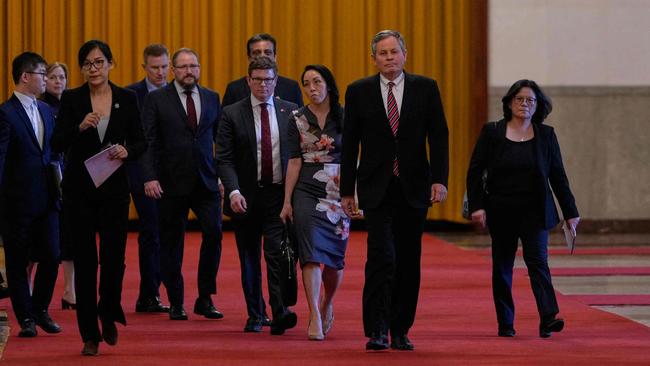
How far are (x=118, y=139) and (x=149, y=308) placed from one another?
2.12 meters

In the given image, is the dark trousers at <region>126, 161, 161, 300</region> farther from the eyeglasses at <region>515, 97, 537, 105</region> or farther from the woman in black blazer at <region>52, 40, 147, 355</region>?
the eyeglasses at <region>515, 97, 537, 105</region>

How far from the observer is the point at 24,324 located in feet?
23.0

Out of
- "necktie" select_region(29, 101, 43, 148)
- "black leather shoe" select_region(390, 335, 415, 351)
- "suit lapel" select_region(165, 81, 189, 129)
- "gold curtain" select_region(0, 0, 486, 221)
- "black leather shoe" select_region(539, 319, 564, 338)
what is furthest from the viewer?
"gold curtain" select_region(0, 0, 486, 221)

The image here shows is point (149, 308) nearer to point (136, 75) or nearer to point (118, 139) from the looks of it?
point (118, 139)

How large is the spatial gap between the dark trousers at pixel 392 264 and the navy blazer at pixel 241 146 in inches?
45.5

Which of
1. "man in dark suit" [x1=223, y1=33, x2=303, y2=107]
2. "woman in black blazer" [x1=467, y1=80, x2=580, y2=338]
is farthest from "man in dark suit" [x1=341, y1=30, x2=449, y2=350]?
"man in dark suit" [x1=223, y1=33, x2=303, y2=107]

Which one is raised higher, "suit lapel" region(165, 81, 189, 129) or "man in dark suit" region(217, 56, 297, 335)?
"suit lapel" region(165, 81, 189, 129)

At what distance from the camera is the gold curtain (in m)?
14.2

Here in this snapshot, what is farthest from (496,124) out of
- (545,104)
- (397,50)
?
(397,50)

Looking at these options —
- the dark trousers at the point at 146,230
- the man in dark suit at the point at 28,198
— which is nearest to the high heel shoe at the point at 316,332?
the man in dark suit at the point at 28,198

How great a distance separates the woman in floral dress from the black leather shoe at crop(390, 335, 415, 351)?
2.20 ft

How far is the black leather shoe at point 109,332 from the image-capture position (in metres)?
6.32

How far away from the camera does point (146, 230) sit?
8.41 meters

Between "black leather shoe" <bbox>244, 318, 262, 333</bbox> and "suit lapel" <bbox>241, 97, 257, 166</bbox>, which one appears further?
"suit lapel" <bbox>241, 97, 257, 166</bbox>
